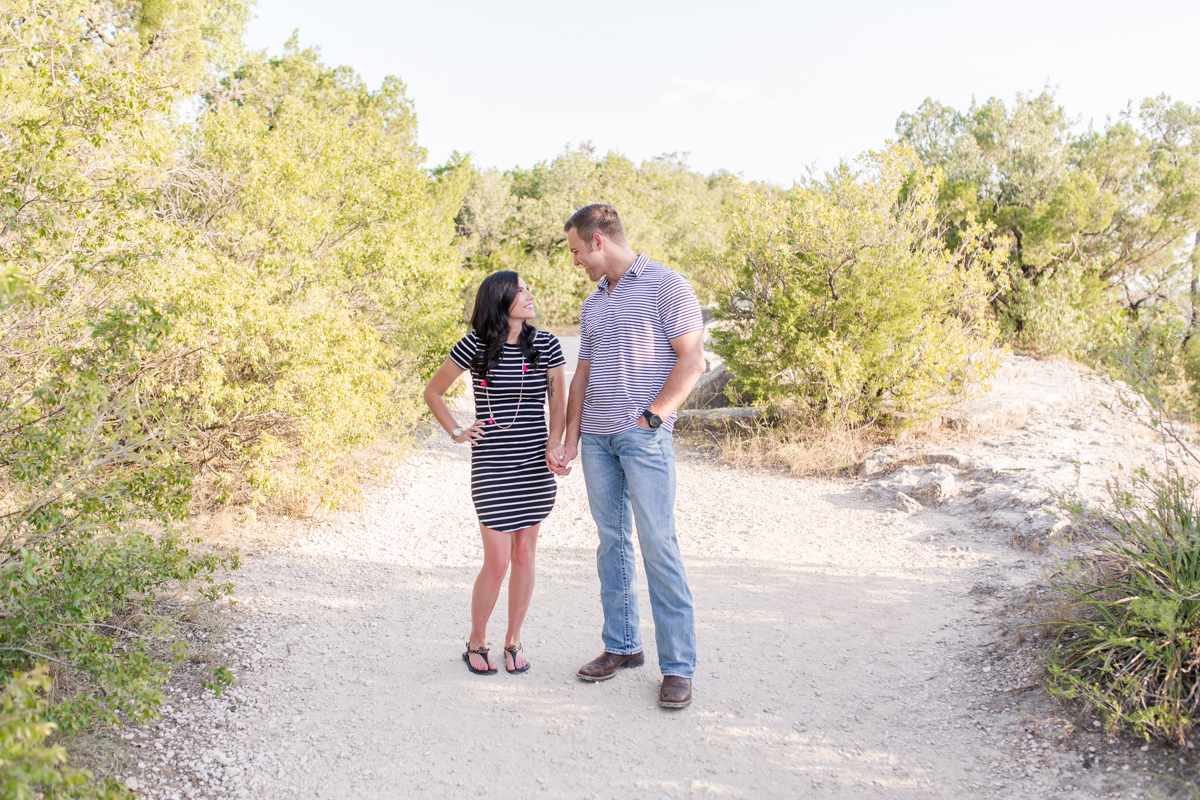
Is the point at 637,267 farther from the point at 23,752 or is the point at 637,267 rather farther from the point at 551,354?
the point at 23,752

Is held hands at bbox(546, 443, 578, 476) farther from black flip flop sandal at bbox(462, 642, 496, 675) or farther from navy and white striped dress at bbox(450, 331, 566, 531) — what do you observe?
black flip flop sandal at bbox(462, 642, 496, 675)

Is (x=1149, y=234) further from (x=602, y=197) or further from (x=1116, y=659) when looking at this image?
(x=602, y=197)

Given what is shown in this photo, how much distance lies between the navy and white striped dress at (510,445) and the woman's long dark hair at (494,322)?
25mm

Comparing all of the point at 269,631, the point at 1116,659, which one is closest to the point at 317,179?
the point at 269,631

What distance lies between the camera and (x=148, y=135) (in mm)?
5047

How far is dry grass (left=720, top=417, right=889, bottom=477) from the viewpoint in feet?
25.1

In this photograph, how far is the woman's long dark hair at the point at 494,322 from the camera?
11.5 ft

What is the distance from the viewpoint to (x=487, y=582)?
11.8 feet

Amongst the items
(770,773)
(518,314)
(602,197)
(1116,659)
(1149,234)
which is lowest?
(770,773)

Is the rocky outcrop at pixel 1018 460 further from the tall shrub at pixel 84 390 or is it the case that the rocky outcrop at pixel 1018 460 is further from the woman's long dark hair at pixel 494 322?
the tall shrub at pixel 84 390

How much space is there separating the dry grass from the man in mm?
4475

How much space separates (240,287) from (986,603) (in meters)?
4.93

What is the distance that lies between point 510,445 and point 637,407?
610 mm

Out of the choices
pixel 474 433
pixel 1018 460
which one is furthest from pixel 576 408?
pixel 1018 460
